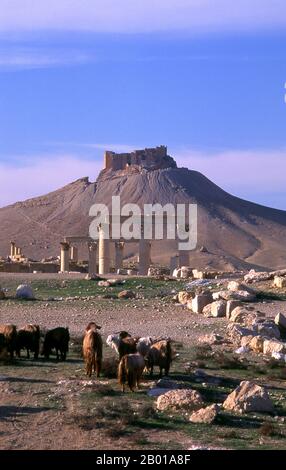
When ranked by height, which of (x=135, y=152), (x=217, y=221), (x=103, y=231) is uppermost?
(x=135, y=152)

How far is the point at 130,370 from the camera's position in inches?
608

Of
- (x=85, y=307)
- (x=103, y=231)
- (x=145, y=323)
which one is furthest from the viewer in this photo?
(x=103, y=231)

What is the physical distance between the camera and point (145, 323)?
27.5 meters

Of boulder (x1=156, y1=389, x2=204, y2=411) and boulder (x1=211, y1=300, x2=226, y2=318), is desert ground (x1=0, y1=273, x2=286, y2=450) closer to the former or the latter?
boulder (x1=156, y1=389, x2=204, y2=411)

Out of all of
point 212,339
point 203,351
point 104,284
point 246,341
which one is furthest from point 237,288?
point 203,351

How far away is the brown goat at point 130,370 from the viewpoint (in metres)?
15.4

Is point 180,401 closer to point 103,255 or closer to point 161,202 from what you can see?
point 103,255

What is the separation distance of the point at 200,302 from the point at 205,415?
677 inches

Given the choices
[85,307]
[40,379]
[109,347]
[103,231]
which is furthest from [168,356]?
[103,231]

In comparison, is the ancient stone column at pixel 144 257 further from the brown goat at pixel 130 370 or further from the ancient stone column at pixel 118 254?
the brown goat at pixel 130 370

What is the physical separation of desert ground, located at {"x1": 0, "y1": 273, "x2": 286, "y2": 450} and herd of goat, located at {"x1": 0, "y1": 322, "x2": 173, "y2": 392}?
0.78ft

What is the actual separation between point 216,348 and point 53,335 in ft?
14.3

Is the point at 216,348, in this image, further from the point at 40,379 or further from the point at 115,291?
the point at 115,291
